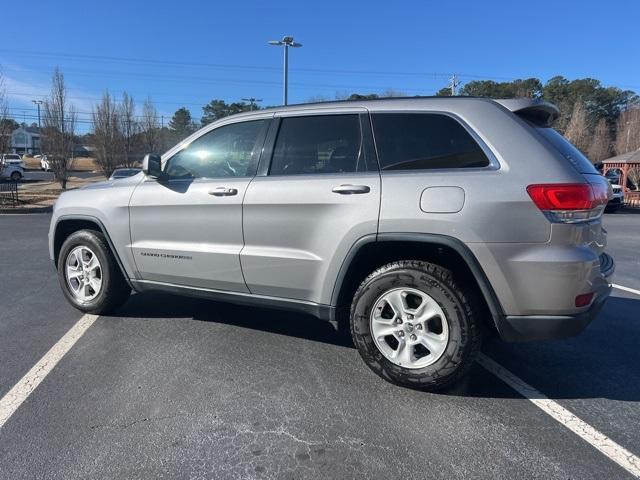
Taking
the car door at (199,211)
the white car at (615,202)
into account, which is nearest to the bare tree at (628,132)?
the white car at (615,202)

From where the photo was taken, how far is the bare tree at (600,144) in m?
51.8

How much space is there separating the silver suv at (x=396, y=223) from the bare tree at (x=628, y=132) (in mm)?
58734

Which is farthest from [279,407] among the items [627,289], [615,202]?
[615,202]

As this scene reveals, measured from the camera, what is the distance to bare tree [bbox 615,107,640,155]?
54344 millimetres

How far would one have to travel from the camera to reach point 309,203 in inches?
135

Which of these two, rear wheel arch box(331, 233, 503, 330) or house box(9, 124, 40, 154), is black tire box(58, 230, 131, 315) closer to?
rear wheel arch box(331, 233, 503, 330)

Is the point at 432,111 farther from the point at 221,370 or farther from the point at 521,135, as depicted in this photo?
the point at 221,370

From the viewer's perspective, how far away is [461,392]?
3.29 meters

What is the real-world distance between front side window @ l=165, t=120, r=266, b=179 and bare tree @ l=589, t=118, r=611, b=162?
53844 millimetres

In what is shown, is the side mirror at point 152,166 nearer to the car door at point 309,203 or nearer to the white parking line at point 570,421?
the car door at point 309,203

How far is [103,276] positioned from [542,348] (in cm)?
391

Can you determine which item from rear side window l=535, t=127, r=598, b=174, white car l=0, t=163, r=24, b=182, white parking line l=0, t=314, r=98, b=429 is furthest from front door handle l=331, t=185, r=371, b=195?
white car l=0, t=163, r=24, b=182

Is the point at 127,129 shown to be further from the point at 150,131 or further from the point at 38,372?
the point at 38,372

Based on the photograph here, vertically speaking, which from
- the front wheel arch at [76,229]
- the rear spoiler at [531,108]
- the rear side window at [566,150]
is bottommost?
the front wheel arch at [76,229]
